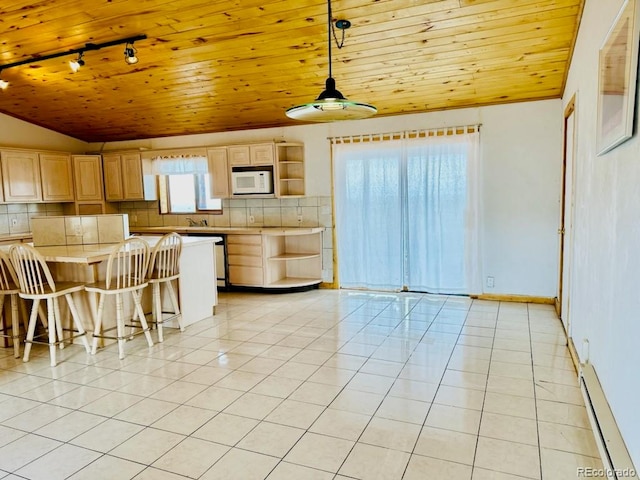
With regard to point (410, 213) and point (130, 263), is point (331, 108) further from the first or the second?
point (410, 213)

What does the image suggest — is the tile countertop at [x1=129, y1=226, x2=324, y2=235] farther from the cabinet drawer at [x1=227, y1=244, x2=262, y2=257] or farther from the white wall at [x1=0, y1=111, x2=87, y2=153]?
the white wall at [x1=0, y1=111, x2=87, y2=153]

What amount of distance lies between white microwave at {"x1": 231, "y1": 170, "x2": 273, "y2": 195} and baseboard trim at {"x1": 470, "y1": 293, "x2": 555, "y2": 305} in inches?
116

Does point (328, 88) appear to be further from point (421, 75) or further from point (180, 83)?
point (180, 83)

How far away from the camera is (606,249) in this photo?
7.34ft

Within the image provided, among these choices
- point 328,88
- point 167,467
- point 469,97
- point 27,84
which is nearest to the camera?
point 167,467

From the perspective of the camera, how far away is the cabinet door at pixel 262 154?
19.2ft

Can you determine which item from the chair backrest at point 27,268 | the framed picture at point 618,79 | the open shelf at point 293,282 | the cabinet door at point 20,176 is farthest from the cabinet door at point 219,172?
the framed picture at point 618,79

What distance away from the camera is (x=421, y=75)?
4.36 m

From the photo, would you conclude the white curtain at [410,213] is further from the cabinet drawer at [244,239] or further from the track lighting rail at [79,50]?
the track lighting rail at [79,50]

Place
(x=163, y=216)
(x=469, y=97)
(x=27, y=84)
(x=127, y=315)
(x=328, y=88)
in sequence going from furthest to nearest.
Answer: (x=163, y=216) → (x=27, y=84) → (x=469, y=97) → (x=127, y=315) → (x=328, y=88)

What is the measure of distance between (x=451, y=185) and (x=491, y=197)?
461 mm

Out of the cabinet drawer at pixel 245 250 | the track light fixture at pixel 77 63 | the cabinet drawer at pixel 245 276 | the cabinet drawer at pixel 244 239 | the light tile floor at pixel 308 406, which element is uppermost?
the track light fixture at pixel 77 63

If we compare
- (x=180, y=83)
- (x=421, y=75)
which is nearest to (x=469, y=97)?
(x=421, y=75)

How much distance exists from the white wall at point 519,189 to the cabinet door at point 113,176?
177 inches
